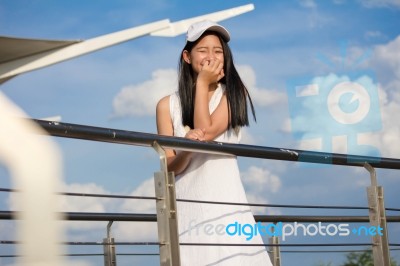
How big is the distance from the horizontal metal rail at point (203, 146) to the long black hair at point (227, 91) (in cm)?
11

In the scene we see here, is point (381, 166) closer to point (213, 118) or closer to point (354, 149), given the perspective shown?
point (354, 149)

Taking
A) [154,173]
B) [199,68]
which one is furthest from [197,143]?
[199,68]

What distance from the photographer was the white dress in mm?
2539

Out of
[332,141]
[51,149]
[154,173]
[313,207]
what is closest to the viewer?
[51,149]

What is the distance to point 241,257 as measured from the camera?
2.55 meters

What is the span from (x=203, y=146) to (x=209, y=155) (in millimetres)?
Answer: 152

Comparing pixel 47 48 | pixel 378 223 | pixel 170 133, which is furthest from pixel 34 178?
pixel 47 48

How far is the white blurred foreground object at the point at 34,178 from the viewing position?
39 cm

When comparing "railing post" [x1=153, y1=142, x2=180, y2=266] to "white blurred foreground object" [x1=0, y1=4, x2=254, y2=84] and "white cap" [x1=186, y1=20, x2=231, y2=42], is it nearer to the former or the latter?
"white cap" [x1=186, y1=20, x2=231, y2=42]

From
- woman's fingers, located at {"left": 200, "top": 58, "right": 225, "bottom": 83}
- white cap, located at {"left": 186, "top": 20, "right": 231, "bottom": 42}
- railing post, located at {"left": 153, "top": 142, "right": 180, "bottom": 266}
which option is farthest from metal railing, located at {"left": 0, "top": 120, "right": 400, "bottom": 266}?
white cap, located at {"left": 186, "top": 20, "right": 231, "bottom": 42}

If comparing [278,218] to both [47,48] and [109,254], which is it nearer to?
[109,254]

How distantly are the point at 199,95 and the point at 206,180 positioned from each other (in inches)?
11.5

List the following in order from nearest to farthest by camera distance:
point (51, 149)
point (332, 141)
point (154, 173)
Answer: point (51, 149) → point (154, 173) → point (332, 141)

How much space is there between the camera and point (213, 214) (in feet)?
8.34
